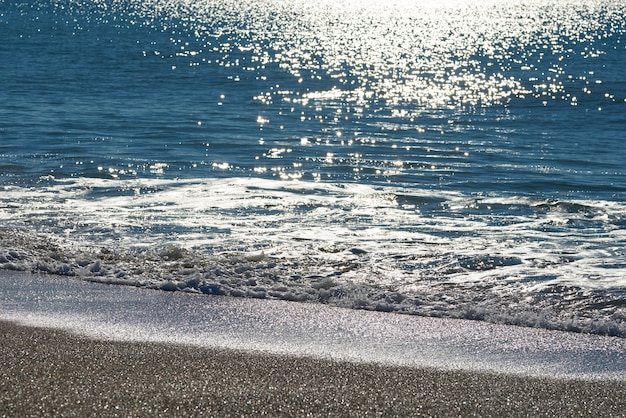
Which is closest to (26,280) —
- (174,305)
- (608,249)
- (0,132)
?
(174,305)

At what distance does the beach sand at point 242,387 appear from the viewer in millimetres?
6781

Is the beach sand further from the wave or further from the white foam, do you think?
the wave

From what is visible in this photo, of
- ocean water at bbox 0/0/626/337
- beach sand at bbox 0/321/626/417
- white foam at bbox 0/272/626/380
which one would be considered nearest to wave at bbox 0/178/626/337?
ocean water at bbox 0/0/626/337

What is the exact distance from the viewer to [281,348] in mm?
8648

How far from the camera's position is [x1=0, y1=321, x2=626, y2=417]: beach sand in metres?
6.78

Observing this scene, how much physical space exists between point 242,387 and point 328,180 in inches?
484

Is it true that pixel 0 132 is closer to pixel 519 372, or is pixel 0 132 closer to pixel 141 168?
pixel 141 168

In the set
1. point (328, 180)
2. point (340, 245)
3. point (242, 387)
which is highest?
point (242, 387)

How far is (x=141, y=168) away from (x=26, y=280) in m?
9.18

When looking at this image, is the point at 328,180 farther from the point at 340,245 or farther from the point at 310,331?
the point at 310,331

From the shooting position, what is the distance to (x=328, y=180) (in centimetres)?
1938

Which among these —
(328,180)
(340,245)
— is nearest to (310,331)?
(340,245)

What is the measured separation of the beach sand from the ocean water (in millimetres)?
2293

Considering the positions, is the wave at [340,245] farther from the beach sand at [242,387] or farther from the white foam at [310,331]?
the beach sand at [242,387]
